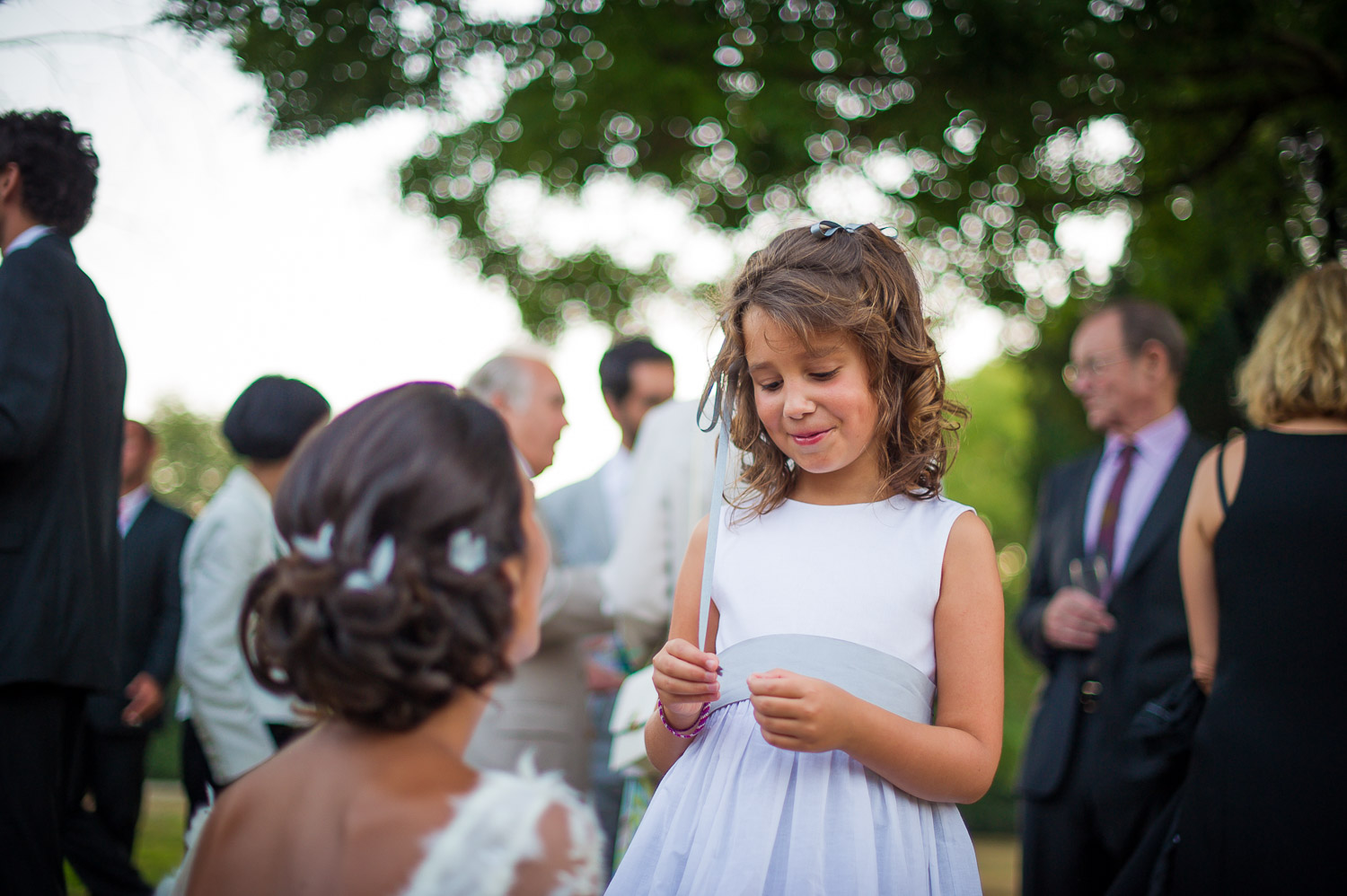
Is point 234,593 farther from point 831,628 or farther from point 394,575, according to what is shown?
point 394,575

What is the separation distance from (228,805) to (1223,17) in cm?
449

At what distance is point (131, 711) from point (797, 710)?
4127 millimetres

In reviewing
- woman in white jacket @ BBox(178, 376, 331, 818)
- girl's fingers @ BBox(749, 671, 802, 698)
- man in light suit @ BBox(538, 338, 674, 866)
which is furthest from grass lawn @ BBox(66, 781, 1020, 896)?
girl's fingers @ BBox(749, 671, 802, 698)

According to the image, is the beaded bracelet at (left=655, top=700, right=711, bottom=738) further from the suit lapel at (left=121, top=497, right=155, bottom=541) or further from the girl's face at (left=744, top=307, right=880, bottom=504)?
the suit lapel at (left=121, top=497, right=155, bottom=541)

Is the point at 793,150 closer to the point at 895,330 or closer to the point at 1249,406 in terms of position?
the point at 1249,406

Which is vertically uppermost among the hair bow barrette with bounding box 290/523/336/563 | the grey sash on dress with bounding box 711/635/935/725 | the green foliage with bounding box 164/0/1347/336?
the green foliage with bounding box 164/0/1347/336

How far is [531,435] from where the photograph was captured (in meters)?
3.76

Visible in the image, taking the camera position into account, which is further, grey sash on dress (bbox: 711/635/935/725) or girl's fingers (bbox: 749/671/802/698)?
grey sash on dress (bbox: 711/635/935/725)

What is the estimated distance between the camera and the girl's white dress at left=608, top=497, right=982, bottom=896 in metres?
1.89

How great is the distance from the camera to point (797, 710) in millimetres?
1771

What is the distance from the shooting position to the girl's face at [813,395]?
210 centimetres

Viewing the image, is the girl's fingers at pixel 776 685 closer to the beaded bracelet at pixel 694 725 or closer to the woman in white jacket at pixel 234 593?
the beaded bracelet at pixel 694 725

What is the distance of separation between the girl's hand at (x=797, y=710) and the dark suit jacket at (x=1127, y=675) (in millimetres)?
2053

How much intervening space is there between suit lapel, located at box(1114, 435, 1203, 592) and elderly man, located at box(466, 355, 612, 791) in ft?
6.38
